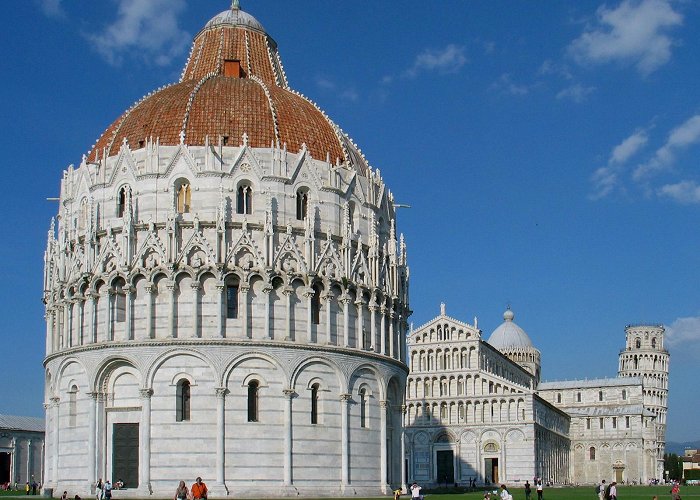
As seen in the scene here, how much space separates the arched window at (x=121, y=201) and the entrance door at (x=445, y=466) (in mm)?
65347

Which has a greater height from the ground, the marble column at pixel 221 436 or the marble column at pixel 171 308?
the marble column at pixel 171 308

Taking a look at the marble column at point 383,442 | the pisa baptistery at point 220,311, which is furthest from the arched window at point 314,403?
the marble column at point 383,442

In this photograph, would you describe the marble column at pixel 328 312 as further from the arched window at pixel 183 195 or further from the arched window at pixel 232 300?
the arched window at pixel 183 195

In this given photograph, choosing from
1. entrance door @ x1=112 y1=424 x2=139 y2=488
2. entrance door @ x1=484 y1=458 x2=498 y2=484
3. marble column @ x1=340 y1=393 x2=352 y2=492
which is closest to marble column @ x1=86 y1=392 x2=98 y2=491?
entrance door @ x1=112 y1=424 x2=139 y2=488

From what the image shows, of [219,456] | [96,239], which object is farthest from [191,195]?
[219,456]

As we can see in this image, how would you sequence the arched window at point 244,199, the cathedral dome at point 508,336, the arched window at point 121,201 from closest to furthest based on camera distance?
the arched window at point 244,199
the arched window at point 121,201
the cathedral dome at point 508,336

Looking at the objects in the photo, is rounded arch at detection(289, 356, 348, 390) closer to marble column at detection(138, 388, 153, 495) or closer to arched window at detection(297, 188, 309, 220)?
marble column at detection(138, 388, 153, 495)

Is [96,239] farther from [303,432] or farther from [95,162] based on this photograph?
[303,432]

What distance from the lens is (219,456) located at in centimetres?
4856

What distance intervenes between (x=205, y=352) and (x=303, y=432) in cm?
642

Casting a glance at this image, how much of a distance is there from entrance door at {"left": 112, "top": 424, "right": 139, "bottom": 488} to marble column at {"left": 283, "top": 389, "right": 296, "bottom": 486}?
7.28m

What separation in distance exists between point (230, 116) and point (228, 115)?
0.40 feet

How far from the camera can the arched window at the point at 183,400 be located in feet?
161

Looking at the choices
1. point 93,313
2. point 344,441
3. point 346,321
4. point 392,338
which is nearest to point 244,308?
point 346,321
